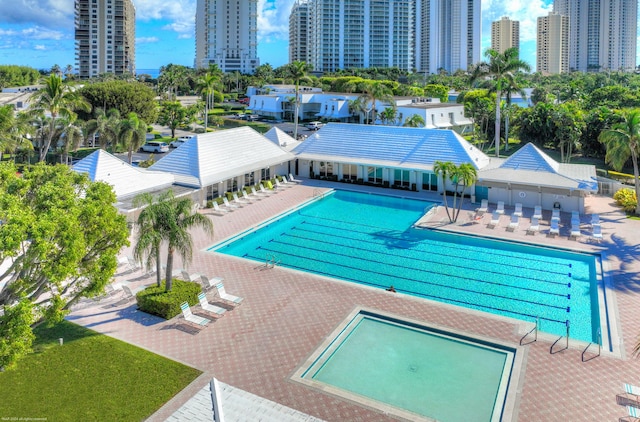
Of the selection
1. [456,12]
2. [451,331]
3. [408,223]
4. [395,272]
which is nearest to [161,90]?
[408,223]

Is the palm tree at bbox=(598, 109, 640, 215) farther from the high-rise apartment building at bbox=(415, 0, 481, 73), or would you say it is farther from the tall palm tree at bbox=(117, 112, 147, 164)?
the high-rise apartment building at bbox=(415, 0, 481, 73)

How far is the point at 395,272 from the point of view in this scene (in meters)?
20.0

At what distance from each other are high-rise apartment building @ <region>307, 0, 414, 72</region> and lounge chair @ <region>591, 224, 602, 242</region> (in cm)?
13947

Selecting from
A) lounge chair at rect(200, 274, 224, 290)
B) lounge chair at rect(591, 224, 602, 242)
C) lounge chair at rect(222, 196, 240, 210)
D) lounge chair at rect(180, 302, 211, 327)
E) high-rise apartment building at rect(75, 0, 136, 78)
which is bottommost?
lounge chair at rect(180, 302, 211, 327)

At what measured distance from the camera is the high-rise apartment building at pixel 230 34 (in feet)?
528

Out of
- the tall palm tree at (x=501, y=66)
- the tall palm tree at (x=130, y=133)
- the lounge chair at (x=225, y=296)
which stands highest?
the tall palm tree at (x=501, y=66)

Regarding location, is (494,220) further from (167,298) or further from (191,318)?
(167,298)

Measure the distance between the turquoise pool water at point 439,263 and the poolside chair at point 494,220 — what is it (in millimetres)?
1854

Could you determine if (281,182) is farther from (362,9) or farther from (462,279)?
(362,9)

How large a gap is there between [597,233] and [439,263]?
8589mm

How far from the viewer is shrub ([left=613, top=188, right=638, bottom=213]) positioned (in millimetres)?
27938

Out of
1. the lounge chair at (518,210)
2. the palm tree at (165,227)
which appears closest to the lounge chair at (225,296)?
the palm tree at (165,227)

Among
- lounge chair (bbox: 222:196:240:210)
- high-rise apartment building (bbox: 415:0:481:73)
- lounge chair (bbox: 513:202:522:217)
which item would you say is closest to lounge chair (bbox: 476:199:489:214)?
lounge chair (bbox: 513:202:522:217)

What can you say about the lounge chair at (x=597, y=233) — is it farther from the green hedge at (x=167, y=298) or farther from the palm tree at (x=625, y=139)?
the green hedge at (x=167, y=298)
